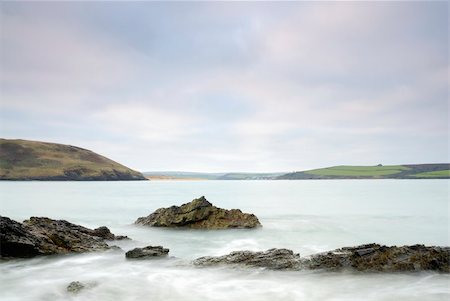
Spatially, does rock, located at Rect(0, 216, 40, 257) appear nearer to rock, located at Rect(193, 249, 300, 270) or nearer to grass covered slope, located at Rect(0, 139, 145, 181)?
rock, located at Rect(193, 249, 300, 270)

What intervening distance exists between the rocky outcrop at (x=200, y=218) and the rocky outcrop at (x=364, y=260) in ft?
41.5

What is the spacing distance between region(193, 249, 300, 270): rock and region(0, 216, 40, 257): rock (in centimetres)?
722

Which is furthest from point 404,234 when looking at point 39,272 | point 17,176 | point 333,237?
point 17,176

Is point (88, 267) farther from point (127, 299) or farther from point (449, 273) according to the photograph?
point (449, 273)

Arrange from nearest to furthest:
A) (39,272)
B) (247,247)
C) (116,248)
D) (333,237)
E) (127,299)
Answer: (127,299), (39,272), (116,248), (247,247), (333,237)

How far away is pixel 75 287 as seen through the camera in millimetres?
11508

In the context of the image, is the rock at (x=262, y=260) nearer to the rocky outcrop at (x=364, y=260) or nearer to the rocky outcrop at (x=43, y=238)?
the rocky outcrop at (x=364, y=260)

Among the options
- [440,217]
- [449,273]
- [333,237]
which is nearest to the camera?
[449,273]

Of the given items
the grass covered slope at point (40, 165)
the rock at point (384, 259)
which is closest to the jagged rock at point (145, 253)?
the rock at point (384, 259)

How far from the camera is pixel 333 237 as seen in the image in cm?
2511

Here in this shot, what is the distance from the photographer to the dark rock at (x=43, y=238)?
Answer: 14.7 m

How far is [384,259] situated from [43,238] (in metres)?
14.5

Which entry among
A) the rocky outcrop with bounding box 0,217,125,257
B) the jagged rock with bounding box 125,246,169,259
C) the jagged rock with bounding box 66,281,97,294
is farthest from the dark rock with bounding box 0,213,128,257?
the jagged rock with bounding box 66,281,97,294

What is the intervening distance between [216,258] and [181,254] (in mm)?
4772
